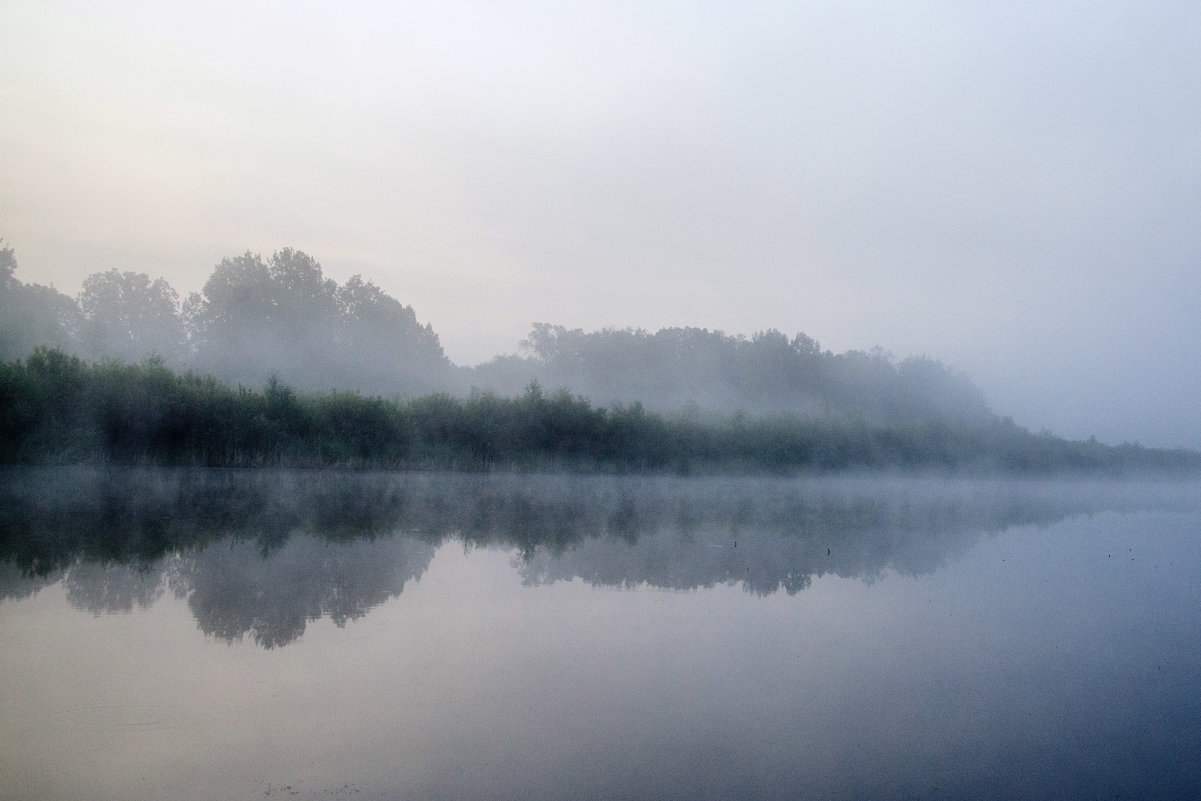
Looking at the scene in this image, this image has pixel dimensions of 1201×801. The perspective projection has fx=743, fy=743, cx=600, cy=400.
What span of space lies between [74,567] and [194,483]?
9874 mm

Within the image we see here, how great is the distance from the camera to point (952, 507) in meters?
20.4

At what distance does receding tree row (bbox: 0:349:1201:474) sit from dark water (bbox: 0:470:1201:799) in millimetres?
8066

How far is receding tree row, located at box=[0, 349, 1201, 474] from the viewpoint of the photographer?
719 inches

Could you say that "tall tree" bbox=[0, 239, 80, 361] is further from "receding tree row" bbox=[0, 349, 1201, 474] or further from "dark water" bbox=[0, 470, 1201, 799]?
"dark water" bbox=[0, 470, 1201, 799]

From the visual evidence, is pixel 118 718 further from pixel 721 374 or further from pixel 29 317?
pixel 721 374

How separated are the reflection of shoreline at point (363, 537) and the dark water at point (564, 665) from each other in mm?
74

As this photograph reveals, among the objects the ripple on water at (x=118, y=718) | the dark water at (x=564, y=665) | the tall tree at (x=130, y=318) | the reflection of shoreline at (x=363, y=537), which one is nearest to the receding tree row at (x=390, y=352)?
the tall tree at (x=130, y=318)

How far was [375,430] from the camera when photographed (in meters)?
23.8

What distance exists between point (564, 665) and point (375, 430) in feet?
65.2

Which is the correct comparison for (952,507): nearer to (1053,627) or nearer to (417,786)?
(1053,627)

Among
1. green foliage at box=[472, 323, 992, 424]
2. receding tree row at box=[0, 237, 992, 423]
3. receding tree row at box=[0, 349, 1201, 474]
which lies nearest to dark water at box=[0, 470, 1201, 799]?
receding tree row at box=[0, 349, 1201, 474]

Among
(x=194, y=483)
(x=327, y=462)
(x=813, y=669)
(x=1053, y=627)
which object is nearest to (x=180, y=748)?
(x=813, y=669)

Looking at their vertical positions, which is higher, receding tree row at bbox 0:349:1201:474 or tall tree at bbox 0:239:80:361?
tall tree at bbox 0:239:80:361

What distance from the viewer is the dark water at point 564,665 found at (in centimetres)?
358
